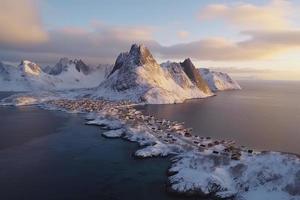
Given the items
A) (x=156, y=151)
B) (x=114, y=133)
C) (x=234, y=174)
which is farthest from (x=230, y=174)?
(x=114, y=133)

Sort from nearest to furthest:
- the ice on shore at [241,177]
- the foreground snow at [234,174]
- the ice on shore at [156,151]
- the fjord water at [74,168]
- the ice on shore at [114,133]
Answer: the ice on shore at [241,177] < the foreground snow at [234,174] < the fjord water at [74,168] < the ice on shore at [156,151] < the ice on shore at [114,133]

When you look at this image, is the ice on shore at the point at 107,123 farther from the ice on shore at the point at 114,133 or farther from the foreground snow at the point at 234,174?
the foreground snow at the point at 234,174

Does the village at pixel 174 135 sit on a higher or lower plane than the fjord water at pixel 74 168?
higher

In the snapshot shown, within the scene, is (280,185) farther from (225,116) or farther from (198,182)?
(225,116)

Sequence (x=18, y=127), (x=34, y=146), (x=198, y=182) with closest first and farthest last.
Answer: (x=198, y=182), (x=34, y=146), (x=18, y=127)

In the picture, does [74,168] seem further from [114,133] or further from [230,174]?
[114,133]

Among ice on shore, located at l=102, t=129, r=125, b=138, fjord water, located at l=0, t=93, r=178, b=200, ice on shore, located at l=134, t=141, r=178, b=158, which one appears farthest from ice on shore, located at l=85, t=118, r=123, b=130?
ice on shore, located at l=134, t=141, r=178, b=158

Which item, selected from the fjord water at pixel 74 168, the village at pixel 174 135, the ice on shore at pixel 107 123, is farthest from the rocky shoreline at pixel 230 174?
the ice on shore at pixel 107 123

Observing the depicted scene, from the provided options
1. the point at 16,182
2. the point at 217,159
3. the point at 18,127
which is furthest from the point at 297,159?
the point at 18,127
